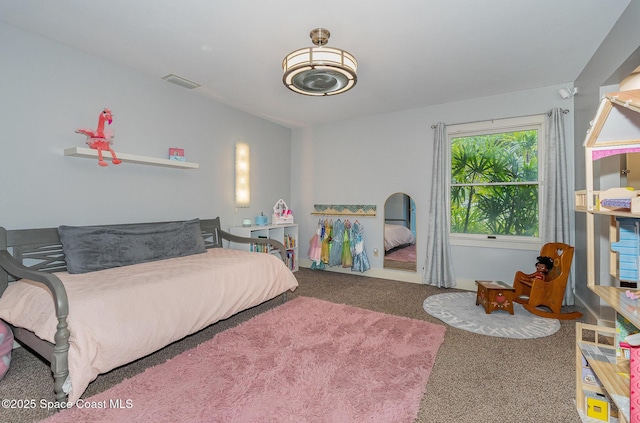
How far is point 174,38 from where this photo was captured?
2521 millimetres

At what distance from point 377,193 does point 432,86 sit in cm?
172

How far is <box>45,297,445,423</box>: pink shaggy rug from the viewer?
5.17ft

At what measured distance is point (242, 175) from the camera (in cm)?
446

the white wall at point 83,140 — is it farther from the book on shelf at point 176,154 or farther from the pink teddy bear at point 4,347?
the pink teddy bear at point 4,347

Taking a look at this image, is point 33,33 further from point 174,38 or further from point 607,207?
point 607,207

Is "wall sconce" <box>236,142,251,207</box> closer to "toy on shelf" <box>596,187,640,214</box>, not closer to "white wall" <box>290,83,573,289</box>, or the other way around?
"white wall" <box>290,83,573,289</box>

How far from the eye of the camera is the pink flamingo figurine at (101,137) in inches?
106

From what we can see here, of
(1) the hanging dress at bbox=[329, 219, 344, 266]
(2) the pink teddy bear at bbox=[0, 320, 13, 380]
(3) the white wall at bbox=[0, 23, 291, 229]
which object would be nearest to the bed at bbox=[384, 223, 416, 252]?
(1) the hanging dress at bbox=[329, 219, 344, 266]

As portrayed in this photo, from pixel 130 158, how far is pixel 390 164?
3.40m

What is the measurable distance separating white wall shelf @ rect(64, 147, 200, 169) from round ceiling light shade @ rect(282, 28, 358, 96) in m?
1.71

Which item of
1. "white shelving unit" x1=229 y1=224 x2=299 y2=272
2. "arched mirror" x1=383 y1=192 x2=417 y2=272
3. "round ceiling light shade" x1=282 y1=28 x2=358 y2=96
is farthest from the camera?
"arched mirror" x1=383 y1=192 x2=417 y2=272

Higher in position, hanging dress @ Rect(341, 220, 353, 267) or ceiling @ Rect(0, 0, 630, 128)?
ceiling @ Rect(0, 0, 630, 128)

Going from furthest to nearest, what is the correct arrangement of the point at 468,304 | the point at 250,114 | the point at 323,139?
the point at 323,139
the point at 250,114
the point at 468,304

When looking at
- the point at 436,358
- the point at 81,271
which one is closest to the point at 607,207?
the point at 436,358
